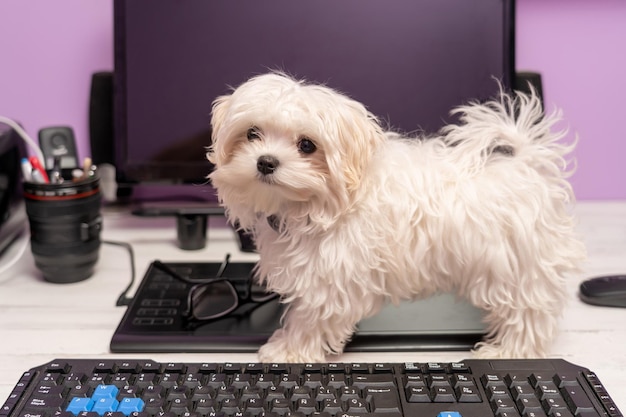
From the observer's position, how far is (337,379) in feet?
1.92

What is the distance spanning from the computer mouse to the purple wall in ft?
1.07

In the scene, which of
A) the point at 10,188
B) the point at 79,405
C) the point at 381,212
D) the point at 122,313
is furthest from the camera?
the point at 10,188

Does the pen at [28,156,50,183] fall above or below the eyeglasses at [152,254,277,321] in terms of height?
above

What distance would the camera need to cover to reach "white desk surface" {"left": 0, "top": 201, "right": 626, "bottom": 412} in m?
0.69

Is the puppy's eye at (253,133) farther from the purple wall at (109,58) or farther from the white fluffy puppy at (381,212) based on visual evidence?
the purple wall at (109,58)

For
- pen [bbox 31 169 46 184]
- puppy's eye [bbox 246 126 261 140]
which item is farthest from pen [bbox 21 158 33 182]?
puppy's eye [bbox 246 126 261 140]

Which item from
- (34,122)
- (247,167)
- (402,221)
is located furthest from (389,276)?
(34,122)

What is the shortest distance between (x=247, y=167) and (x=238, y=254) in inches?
14.7

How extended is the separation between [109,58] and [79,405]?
2.32 ft

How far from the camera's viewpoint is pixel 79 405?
0.54m

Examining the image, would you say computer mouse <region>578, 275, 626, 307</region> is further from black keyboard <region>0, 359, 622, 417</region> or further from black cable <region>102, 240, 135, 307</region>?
black cable <region>102, 240, 135, 307</region>

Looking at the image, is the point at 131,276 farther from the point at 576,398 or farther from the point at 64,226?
the point at 576,398

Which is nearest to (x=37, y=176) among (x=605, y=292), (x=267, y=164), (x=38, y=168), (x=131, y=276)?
(x=38, y=168)

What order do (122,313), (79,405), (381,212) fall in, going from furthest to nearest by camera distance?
(122,313) < (381,212) < (79,405)
